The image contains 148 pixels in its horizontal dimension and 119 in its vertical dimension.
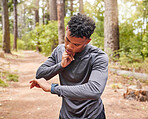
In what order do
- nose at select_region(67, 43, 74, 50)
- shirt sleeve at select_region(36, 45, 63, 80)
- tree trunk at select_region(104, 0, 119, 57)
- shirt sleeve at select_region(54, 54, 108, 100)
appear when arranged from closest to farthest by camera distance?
1. shirt sleeve at select_region(54, 54, 108, 100)
2. nose at select_region(67, 43, 74, 50)
3. shirt sleeve at select_region(36, 45, 63, 80)
4. tree trunk at select_region(104, 0, 119, 57)

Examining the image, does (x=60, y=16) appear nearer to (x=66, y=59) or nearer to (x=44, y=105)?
(x=44, y=105)

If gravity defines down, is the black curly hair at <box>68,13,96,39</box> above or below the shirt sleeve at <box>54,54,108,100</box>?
above

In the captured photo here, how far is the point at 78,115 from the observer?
1857 millimetres

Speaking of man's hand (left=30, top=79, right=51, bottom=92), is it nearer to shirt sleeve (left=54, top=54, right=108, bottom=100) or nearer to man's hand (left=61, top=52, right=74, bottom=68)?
shirt sleeve (left=54, top=54, right=108, bottom=100)

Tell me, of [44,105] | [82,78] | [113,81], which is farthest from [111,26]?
[82,78]

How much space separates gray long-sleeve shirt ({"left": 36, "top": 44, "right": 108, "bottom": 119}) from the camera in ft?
5.31

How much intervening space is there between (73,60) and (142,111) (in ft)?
10.6

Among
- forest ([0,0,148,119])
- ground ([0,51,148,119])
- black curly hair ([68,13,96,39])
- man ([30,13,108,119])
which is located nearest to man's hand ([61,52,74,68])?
man ([30,13,108,119])

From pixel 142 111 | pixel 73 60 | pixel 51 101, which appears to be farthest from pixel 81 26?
pixel 51 101

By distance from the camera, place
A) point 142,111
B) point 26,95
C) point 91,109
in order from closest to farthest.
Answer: point 91,109 < point 142,111 < point 26,95

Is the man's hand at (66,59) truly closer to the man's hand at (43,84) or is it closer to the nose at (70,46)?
the nose at (70,46)

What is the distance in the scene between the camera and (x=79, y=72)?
1.82 meters

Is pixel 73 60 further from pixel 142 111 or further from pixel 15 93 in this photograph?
pixel 15 93

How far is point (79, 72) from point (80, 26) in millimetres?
452
